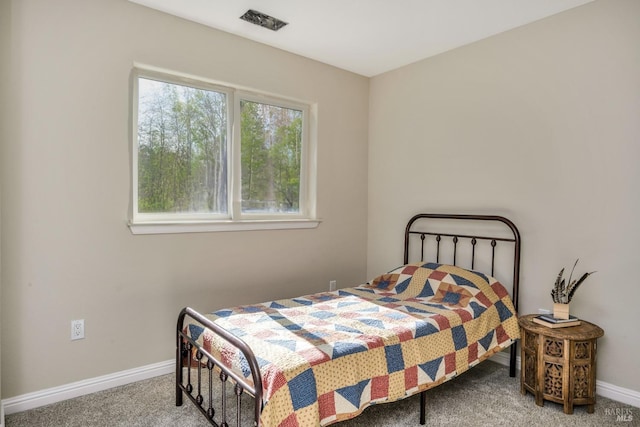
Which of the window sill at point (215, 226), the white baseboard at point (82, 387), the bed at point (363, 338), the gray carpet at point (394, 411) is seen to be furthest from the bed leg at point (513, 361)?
the white baseboard at point (82, 387)

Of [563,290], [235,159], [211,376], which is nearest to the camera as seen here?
[211,376]

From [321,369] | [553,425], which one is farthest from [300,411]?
[553,425]

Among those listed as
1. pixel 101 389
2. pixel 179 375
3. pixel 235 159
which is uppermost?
pixel 235 159

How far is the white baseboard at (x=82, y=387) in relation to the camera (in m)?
2.12

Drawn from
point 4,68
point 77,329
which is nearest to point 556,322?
point 77,329

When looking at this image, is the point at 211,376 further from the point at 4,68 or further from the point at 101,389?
the point at 4,68

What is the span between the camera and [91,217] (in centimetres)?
233

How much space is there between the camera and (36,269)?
7.11 ft

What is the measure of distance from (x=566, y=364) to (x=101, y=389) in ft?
8.60

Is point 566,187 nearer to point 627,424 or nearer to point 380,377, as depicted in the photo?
point 627,424

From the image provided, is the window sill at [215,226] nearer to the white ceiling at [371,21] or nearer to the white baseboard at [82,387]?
the white baseboard at [82,387]

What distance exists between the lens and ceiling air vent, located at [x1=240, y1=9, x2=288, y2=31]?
2.57m

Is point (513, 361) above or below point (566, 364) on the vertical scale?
below

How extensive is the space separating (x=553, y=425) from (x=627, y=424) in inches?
15.2
